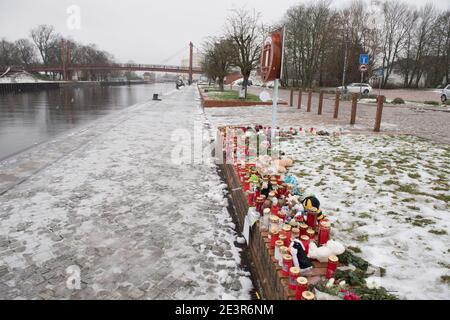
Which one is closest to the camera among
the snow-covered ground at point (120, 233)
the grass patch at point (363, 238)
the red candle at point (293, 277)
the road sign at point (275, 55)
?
the red candle at point (293, 277)

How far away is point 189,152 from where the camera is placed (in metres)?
8.10

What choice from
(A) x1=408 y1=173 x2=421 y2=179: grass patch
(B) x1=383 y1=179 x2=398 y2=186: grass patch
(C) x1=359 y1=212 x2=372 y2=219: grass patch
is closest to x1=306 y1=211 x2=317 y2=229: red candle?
(C) x1=359 y1=212 x2=372 y2=219: grass patch

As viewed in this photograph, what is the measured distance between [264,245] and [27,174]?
5.27 metres

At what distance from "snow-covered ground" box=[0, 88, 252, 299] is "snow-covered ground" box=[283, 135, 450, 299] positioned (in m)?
1.37

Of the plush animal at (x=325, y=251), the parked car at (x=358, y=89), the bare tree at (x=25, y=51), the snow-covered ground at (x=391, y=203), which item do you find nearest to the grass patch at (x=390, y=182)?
the snow-covered ground at (x=391, y=203)

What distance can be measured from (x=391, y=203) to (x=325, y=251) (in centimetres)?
194

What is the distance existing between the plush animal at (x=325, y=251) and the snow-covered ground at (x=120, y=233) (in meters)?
0.70

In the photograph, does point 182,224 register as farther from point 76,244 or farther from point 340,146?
point 340,146

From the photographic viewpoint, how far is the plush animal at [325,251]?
2.90 m

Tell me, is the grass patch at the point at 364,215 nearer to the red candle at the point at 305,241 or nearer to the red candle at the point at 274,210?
the red candle at the point at 274,210

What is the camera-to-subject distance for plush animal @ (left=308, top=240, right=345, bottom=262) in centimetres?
290

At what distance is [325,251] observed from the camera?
2.90 meters

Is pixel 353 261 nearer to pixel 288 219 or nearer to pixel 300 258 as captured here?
pixel 300 258

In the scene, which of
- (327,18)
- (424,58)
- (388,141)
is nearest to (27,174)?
(388,141)
